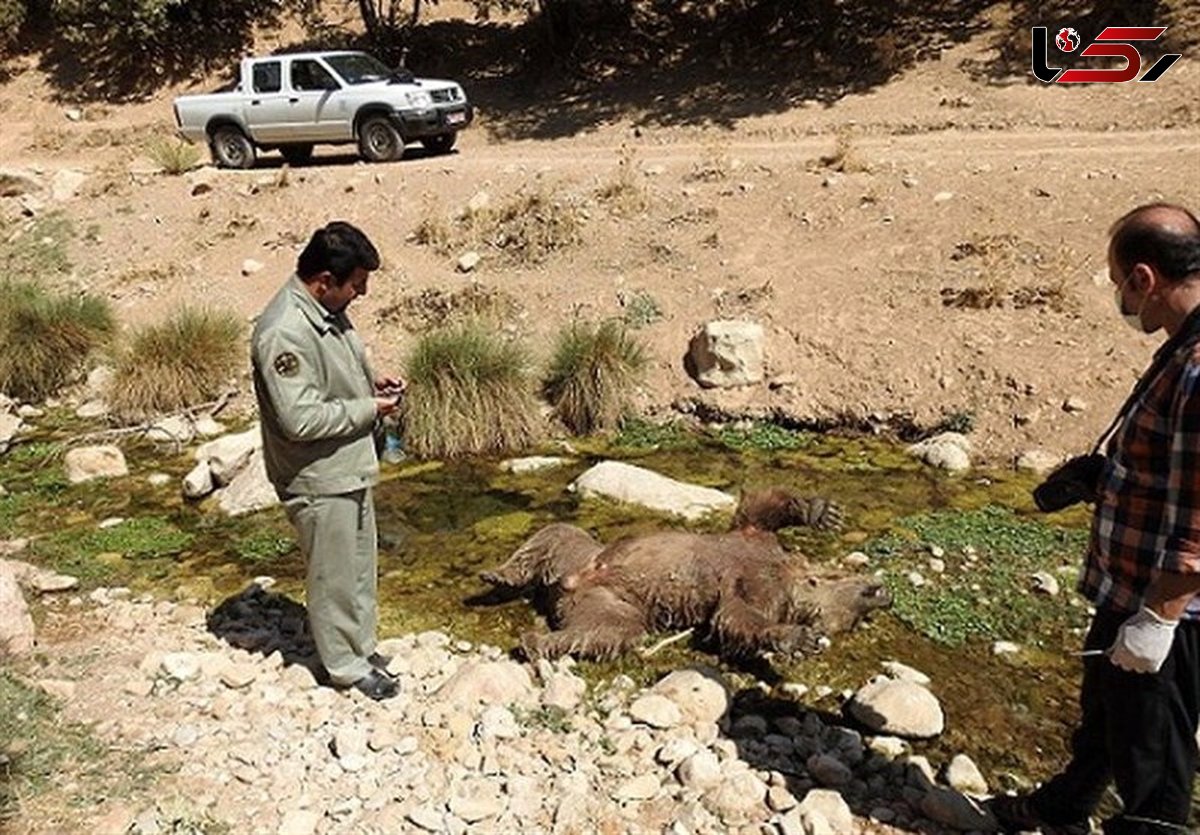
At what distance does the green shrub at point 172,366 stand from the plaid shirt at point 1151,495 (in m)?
7.88

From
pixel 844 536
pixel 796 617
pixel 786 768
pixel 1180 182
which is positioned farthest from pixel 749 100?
pixel 786 768

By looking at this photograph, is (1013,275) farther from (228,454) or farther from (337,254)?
(337,254)

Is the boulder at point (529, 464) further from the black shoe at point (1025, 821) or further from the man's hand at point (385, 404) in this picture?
the black shoe at point (1025, 821)

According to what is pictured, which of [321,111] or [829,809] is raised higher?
[321,111]

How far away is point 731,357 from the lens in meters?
8.69

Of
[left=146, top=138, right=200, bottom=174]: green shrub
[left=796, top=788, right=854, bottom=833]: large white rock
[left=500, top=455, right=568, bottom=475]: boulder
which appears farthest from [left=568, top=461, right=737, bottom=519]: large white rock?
[left=146, top=138, right=200, bottom=174]: green shrub

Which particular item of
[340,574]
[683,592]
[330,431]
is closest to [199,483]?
[340,574]

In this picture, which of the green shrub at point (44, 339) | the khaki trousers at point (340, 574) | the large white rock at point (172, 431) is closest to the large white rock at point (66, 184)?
the green shrub at point (44, 339)

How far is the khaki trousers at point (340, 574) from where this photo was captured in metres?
4.34

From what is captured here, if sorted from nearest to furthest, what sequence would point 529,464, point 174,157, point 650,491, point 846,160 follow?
point 650,491 < point 529,464 < point 846,160 < point 174,157

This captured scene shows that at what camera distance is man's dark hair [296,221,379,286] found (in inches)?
159

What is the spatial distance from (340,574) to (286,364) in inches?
37.8

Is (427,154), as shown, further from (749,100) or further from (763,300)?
(763,300)

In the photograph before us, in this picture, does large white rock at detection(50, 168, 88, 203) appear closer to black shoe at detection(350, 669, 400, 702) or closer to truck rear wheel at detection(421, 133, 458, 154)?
truck rear wheel at detection(421, 133, 458, 154)
